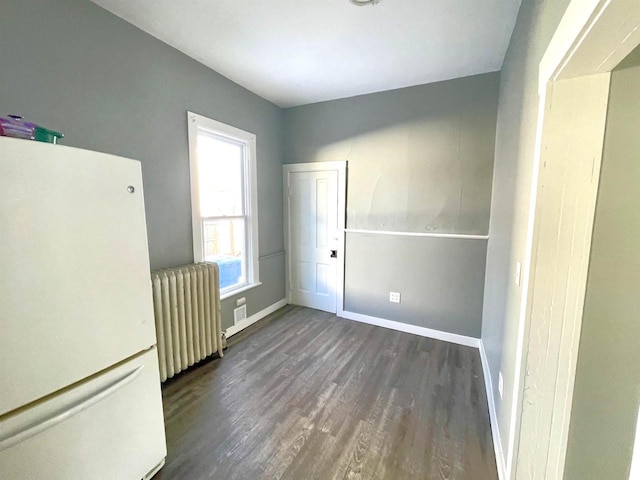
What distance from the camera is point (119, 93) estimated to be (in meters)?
1.91

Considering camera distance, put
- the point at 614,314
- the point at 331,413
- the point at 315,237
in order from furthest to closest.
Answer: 1. the point at 315,237
2. the point at 331,413
3. the point at 614,314

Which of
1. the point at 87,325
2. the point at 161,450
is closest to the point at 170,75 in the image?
the point at 87,325

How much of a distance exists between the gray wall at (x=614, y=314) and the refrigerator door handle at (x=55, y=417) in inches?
76.3

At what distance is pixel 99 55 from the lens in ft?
5.86

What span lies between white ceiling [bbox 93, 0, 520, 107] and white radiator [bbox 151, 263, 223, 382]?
1842mm

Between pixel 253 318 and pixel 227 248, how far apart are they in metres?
0.93

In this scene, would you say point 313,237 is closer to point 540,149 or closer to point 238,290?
point 238,290

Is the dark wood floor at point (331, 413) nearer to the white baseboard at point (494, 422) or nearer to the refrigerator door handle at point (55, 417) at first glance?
the white baseboard at point (494, 422)

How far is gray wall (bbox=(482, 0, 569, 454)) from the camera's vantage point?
122cm

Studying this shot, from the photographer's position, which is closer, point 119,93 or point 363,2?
point 363,2

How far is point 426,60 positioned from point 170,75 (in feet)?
7.27

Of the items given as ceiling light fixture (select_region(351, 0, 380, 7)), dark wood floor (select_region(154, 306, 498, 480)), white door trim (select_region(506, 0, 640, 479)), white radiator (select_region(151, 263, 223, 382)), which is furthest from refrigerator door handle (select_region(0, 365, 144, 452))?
ceiling light fixture (select_region(351, 0, 380, 7))

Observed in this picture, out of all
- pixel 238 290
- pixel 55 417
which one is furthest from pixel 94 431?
pixel 238 290

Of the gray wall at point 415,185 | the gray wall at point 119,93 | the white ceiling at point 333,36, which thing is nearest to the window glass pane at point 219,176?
Result: the gray wall at point 119,93
